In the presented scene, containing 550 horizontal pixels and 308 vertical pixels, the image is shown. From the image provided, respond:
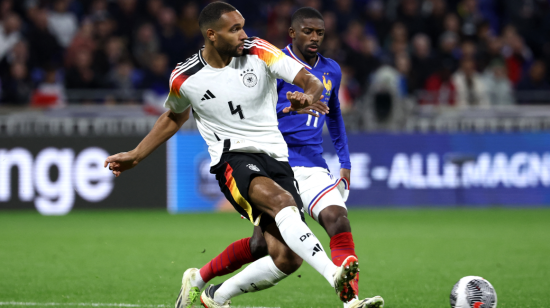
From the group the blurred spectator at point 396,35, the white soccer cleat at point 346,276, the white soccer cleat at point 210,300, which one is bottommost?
the white soccer cleat at point 210,300

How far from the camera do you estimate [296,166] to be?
17.9ft

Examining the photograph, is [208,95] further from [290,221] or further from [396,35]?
[396,35]

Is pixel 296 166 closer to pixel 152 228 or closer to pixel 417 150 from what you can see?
pixel 152 228

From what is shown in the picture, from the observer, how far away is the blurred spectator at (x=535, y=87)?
14992 millimetres

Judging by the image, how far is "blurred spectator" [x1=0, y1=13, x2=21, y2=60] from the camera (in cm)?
1419

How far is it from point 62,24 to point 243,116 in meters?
11.4

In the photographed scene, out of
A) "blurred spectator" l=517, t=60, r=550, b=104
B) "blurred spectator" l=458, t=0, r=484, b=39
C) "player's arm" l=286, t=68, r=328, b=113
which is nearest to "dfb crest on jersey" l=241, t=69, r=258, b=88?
"player's arm" l=286, t=68, r=328, b=113

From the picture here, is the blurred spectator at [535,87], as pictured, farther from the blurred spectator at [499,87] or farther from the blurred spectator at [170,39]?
the blurred spectator at [170,39]

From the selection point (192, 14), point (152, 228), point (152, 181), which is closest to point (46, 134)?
point (152, 181)

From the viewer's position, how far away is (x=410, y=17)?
53.6ft

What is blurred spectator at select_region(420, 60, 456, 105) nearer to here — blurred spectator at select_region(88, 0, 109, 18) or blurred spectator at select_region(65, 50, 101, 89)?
blurred spectator at select_region(65, 50, 101, 89)

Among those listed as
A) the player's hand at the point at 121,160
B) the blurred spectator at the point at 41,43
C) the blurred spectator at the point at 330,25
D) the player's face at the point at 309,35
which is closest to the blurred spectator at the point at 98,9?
the blurred spectator at the point at 41,43

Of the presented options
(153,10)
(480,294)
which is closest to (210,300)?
(480,294)

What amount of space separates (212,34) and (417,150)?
28.8 ft
